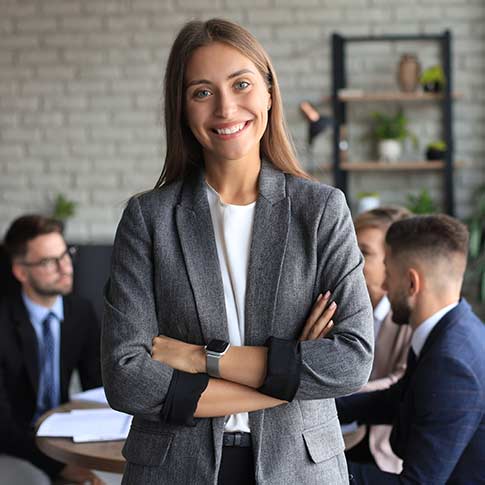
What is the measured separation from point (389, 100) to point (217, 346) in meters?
4.20

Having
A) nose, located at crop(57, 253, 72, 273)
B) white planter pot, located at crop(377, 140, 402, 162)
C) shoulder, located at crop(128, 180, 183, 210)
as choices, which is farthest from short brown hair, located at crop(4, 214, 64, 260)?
white planter pot, located at crop(377, 140, 402, 162)

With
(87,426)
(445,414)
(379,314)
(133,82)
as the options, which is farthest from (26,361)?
Result: (133,82)

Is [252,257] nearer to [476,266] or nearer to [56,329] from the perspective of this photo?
[56,329]

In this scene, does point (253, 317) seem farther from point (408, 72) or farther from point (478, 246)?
point (408, 72)

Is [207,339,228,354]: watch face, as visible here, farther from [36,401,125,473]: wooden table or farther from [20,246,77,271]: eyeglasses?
[20,246,77,271]: eyeglasses

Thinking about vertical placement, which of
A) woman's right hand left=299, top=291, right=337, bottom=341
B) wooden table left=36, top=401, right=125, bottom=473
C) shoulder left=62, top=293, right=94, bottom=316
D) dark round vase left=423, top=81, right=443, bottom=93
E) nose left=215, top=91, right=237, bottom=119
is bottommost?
wooden table left=36, top=401, right=125, bottom=473

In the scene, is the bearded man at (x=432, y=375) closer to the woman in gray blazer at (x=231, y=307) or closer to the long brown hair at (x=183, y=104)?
the woman in gray blazer at (x=231, y=307)

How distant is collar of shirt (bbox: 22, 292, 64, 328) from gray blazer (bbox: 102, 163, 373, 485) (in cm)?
200

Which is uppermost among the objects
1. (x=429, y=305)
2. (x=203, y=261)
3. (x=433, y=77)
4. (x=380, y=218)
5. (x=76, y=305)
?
(x=433, y=77)

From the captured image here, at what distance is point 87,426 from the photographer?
7.74ft

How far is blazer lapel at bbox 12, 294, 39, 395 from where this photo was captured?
3215 millimetres

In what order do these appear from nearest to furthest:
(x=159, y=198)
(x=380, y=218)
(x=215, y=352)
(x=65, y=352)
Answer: (x=215, y=352) < (x=159, y=198) < (x=380, y=218) < (x=65, y=352)

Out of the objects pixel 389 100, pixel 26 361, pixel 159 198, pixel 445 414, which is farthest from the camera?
pixel 389 100

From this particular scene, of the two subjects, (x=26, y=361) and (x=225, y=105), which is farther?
(x=26, y=361)
